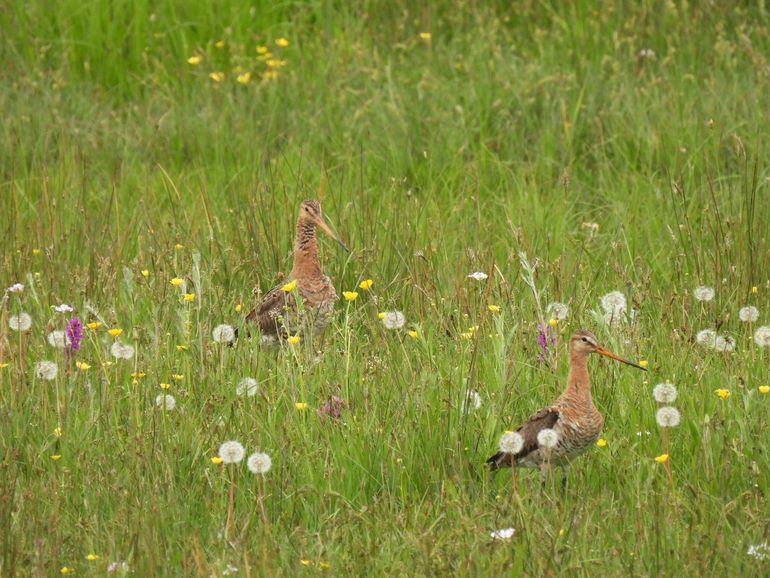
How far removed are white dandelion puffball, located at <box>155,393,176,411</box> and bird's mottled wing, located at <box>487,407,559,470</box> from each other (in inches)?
41.5

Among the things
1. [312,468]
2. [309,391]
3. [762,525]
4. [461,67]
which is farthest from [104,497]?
[461,67]

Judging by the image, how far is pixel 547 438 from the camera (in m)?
4.21

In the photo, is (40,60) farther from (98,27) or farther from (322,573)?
(322,573)

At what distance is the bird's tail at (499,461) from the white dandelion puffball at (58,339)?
151cm

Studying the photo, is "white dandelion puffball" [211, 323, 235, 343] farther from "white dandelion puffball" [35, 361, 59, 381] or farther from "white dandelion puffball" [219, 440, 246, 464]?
"white dandelion puffball" [219, 440, 246, 464]

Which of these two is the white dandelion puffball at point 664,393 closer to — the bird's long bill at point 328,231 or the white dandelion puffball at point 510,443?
the white dandelion puffball at point 510,443

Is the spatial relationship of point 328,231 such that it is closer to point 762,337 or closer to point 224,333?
point 224,333

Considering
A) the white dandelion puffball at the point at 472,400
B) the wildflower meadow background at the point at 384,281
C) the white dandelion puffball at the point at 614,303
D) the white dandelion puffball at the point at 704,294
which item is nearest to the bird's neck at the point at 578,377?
the wildflower meadow background at the point at 384,281

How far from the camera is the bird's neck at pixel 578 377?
4574 millimetres

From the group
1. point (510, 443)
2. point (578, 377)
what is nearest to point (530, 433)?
point (578, 377)

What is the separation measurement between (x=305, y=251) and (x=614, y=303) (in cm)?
148

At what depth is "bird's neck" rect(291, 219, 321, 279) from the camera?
6.40m

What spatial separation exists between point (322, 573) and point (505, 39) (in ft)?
21.1

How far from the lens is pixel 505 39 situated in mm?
9789
